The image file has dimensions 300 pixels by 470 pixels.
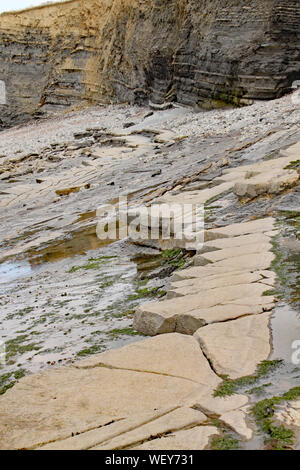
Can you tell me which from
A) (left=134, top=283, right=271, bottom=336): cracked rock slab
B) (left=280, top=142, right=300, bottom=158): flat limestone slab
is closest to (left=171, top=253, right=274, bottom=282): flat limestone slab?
(left=134, top=283, right=271, bottom=336): cracked rock slab

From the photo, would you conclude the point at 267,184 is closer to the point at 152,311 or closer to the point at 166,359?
the point at 152,311

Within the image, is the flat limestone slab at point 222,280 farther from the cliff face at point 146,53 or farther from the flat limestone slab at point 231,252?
the cliff face at point 146,53

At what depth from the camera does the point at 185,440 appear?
8.32 ft

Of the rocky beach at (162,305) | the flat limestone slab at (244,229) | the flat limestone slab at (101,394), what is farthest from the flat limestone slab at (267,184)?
the flat limestone slab at (101,394)

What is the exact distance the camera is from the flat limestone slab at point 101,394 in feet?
8.96

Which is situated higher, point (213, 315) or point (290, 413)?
point (290, 413)

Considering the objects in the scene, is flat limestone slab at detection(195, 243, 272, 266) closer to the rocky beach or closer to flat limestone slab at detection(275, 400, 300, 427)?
the rocky beach

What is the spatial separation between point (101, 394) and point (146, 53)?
77.7 ft

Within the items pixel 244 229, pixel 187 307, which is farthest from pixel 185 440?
pixel 244 229

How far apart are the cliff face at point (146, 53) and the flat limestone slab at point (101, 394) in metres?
15.2

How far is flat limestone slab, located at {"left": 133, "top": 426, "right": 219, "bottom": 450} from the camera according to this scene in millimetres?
2482

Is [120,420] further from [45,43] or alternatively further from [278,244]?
[45,43]

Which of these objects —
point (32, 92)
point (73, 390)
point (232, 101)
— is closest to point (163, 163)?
point (232, 101)

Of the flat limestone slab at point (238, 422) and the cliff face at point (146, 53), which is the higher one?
the cliff face at point (146, 53)
